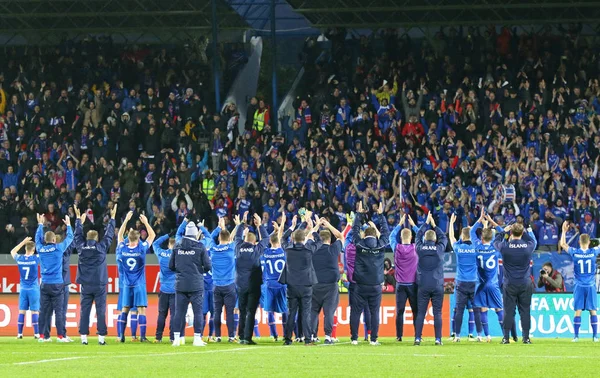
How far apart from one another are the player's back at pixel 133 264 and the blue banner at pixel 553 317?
7.32 metres

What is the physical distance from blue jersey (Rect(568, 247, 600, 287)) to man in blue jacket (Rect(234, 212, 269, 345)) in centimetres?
601

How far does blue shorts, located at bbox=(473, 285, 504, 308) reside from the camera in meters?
24.6

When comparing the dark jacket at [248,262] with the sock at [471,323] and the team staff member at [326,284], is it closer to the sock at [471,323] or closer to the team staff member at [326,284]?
the team staff member at [326,284]

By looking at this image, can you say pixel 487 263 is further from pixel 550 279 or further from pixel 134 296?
pixel 134 296

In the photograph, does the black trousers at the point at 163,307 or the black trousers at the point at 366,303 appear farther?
the black trousers at the point at 163,307

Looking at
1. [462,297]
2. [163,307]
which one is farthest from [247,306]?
[462,297]

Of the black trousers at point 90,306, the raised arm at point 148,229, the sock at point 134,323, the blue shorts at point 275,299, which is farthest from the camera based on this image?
the sock at point 134,323

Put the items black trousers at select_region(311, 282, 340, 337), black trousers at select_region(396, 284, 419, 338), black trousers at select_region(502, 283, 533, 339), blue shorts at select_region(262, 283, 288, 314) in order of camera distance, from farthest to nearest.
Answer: blue shorts at select_region(262, 283, 288, 314) → black trousers at select_region(396, 284, 419, 338) → black trousers at select_region(502, 283, 533, 339) → black trousers at select_region(311, 282, 340, 337)

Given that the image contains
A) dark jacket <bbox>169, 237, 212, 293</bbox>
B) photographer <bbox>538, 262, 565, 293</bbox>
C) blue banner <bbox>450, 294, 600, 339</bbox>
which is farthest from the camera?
photographer <bbox>538, 262, 565, 293</bbox>

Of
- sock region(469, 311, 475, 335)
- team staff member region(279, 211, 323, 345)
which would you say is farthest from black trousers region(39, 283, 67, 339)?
sock region(469, 311, 475, 335)

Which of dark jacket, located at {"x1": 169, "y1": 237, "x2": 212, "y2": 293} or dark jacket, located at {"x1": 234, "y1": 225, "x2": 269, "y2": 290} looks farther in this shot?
dark jacket, located at {"x1": 234, "y1": 225, "x2": 269, "y2": 290}

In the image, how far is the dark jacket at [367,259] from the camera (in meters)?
23.0

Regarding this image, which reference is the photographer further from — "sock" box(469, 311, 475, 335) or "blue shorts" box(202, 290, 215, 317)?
"blue shorts" box(202, 290, 215, 317)

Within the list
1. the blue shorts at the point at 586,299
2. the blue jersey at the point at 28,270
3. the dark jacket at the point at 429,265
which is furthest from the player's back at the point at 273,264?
the blue shorts at the point at 586,299
